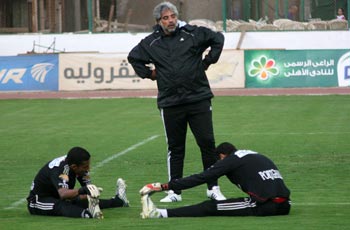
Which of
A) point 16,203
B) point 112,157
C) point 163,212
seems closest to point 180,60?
point 163,212

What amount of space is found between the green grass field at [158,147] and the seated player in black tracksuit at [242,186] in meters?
0.13

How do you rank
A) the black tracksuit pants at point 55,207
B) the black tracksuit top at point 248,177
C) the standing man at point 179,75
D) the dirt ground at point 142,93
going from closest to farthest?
the black tracksuit top at point 248,177 → the black tracksuit pants at point 55,207 → the standing man at point 179,75 → the dirt ground at point 142,93

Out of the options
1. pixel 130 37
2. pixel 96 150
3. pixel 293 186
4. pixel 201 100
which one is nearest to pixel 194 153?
pixel 96 150

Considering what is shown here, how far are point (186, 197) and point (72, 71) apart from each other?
67.8 ft

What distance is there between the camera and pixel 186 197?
40.5 ft

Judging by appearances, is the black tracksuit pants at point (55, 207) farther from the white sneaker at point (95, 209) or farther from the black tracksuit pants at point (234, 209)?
the black tracksuit pants at point (234, 209)

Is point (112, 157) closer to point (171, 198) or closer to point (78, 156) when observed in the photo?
point (171, 198)

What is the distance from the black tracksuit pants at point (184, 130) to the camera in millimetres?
11778

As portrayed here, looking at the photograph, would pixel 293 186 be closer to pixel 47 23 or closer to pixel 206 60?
pixel 206 60

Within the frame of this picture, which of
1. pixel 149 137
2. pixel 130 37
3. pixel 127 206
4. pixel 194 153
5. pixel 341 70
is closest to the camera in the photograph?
pixel 127 206

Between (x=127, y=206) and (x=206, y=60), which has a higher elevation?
(x=206, y=60)

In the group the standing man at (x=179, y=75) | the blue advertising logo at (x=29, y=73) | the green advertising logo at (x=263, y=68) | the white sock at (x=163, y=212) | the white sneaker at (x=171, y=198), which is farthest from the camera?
the blue advertising logo at (x=29, y=73)

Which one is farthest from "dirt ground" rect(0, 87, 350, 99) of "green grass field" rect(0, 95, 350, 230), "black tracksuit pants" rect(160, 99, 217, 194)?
"black tracksuit pants" rect(160, 99, 217, 194)

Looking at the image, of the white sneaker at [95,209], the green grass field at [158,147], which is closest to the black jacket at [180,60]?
the green grass field at [158,147]
